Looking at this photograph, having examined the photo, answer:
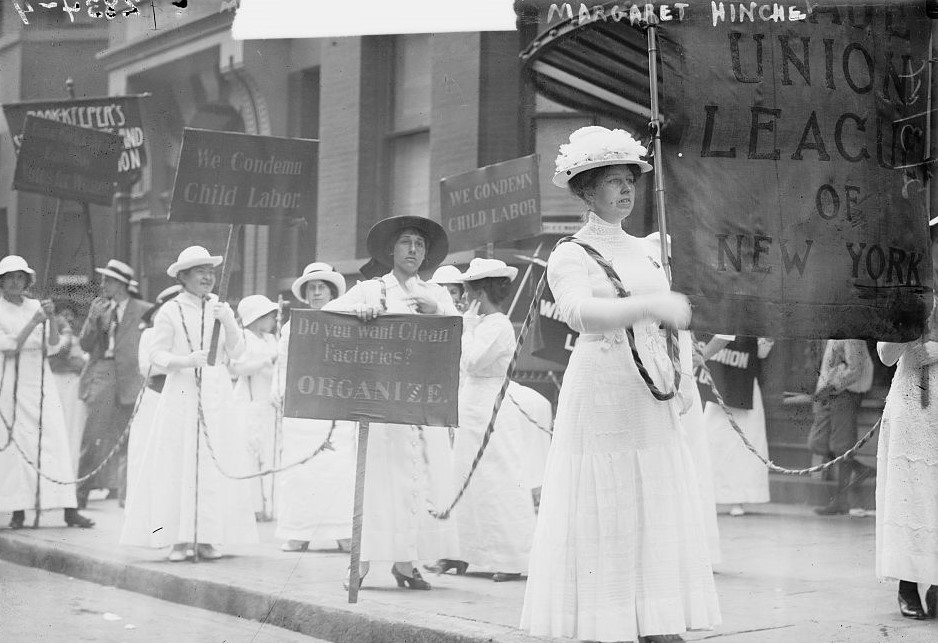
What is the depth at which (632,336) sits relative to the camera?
484cm

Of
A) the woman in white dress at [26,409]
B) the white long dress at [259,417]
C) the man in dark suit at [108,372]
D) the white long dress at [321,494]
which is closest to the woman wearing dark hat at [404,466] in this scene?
the white long dress at [321,494]

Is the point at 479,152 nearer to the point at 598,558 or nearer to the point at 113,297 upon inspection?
the point at 113,297

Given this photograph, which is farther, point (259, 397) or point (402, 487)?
point (259, 397)

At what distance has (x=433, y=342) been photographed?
21.2 ft

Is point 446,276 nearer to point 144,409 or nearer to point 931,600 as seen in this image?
point 144,409

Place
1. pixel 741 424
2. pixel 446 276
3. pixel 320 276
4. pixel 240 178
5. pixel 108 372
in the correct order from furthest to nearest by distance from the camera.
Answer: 1. pixel 108 372
2. pixel 741 424
3. pixel 320 276
4. pixel 446 276
5. pixel 240 178

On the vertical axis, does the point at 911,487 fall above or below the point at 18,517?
above

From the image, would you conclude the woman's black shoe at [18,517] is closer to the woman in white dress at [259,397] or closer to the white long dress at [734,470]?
the woman in white dress at [259,397]

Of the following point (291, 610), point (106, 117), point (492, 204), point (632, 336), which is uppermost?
point (106, 117)

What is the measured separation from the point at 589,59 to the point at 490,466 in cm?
255

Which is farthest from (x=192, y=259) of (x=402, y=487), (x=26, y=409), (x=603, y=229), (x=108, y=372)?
(x=603, y=229)

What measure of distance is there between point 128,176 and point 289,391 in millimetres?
3185

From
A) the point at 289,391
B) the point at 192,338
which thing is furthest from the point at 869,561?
the point at 192,338

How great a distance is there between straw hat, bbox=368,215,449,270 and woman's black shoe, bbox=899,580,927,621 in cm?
325
